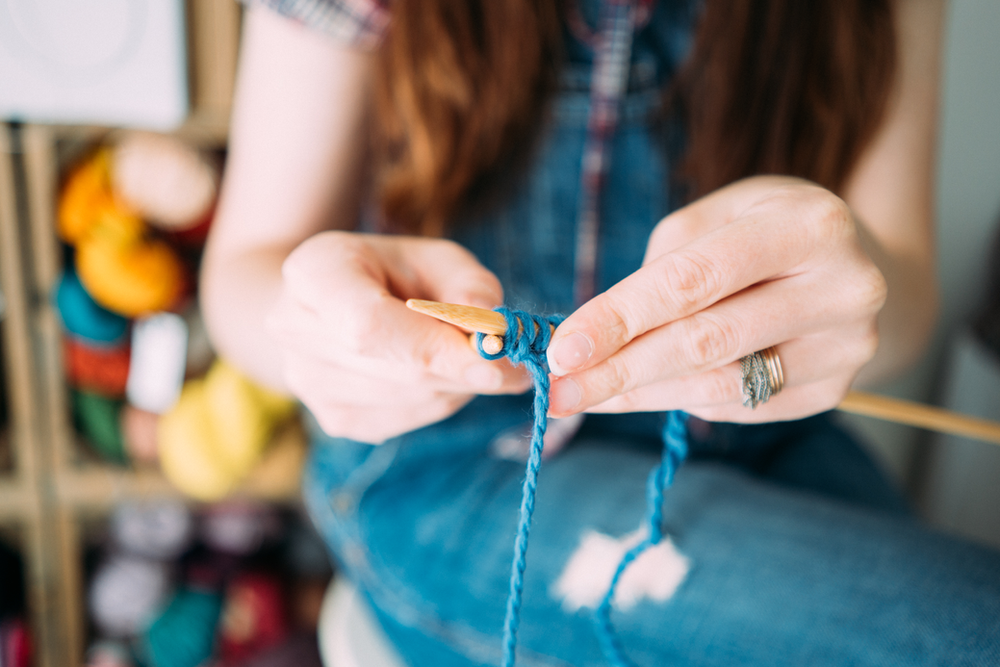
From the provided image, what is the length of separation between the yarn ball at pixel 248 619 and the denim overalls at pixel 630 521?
0.54 m

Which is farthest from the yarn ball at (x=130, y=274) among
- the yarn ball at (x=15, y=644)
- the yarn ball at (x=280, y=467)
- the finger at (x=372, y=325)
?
the finger at (x=372, y=325)

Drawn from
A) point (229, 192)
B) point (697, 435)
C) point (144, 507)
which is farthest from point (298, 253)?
point (144, 507)

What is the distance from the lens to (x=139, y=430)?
1001 millimetres

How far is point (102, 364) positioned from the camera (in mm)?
964

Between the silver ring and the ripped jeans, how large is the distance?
6.8 inches

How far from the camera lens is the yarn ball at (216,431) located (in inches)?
37.9

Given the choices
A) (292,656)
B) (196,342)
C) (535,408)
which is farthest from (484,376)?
(196,342)

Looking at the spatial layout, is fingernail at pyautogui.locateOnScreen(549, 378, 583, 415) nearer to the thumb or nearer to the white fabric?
the thumb

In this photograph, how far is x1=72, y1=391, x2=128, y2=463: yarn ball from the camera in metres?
0.99

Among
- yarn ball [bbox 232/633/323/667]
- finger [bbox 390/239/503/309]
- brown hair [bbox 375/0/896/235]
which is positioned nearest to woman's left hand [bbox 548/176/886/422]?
finger [bbox 390/239/503/309]

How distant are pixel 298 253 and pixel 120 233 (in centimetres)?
68

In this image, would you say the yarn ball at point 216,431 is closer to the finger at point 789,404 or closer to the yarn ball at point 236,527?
the yarn ball at point 236,527

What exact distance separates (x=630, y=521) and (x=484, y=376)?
22 cm

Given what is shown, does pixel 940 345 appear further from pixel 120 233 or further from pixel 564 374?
pixel 120 233
